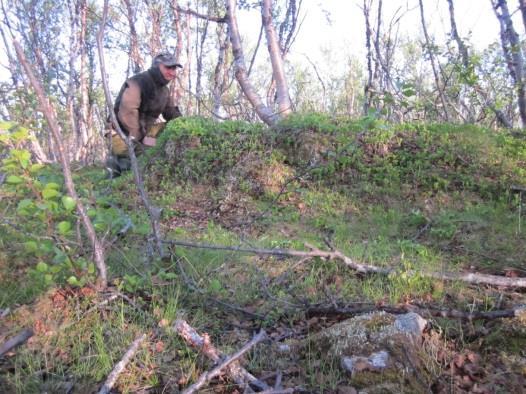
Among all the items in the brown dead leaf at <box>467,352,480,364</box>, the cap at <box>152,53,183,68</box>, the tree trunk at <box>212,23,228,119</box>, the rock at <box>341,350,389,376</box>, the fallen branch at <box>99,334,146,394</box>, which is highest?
the tree trunk at <box>212,23,228,119</box>

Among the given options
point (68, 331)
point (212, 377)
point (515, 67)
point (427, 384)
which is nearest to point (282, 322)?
point (212, 377)

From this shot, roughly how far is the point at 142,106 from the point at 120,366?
547cm

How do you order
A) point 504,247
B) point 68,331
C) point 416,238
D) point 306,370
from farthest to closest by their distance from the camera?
point 416,238 < point 504,247 < point 68,331 < point 306,370

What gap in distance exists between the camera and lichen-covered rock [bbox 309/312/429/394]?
81.9 inches

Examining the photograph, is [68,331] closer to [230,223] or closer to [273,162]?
[230,223]

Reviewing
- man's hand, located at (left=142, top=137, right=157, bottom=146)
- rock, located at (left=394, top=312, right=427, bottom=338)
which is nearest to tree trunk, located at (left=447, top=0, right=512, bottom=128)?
man's hand, located at (left=142, top=137, right=157, bottom=146)

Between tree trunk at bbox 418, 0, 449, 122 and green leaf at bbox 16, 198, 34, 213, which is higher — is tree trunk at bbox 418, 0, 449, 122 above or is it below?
above

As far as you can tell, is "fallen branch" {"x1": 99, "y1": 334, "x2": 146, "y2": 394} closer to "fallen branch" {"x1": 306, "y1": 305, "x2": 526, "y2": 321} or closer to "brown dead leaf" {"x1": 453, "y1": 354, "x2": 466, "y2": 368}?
"fallen branch" {"x1": 306, "y1": 305, "x2": 526, "y2": 321}

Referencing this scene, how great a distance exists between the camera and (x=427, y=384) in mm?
2051

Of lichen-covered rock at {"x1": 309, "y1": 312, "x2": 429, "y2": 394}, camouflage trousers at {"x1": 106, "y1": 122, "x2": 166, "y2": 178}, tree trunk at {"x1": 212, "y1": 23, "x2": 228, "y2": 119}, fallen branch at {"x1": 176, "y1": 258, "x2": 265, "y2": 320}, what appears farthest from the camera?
tree trunk at {"x1": 212, "y1": 23, "x2": 228, "y2": 119}

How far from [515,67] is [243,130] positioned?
15.4 ft

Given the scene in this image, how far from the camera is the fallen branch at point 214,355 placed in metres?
2.16

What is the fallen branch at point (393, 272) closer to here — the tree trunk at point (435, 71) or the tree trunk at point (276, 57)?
the tree trunk at point (276, 57)

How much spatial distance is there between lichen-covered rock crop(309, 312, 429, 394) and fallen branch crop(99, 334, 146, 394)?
976 mm
